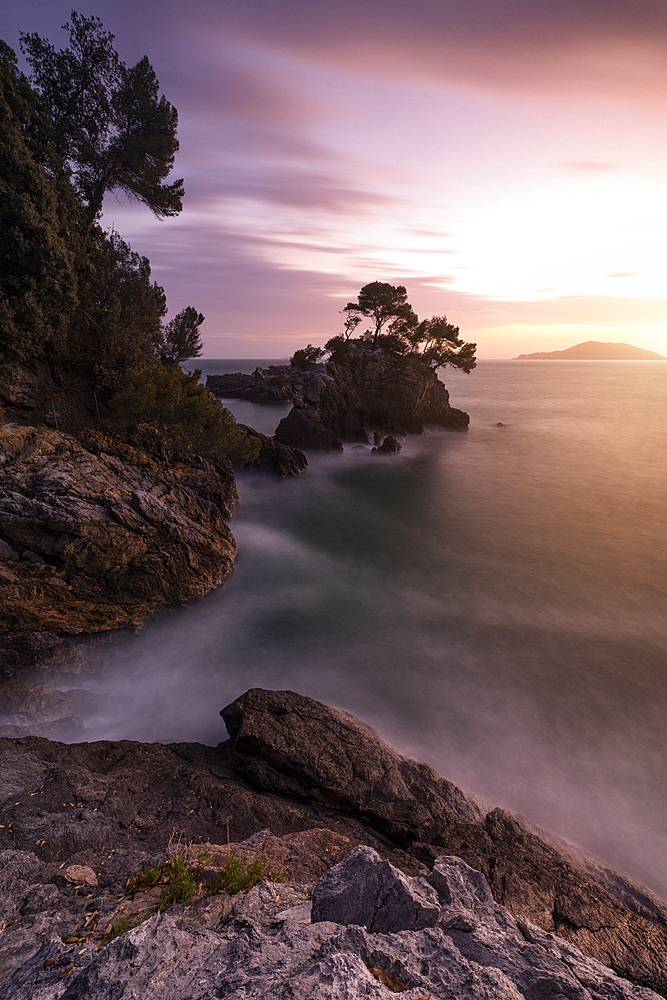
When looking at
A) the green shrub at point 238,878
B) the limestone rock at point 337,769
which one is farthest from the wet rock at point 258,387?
the green shrub at point 238,878

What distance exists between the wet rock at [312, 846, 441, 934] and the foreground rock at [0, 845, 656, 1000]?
0.9 inches

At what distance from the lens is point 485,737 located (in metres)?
11.5

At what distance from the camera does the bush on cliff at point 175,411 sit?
17.0 m

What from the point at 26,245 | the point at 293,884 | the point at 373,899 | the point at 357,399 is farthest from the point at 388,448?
the point at 373,899

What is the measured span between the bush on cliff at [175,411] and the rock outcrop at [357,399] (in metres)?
20.6

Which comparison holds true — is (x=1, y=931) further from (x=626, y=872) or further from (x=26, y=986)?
(x=626, y=872)

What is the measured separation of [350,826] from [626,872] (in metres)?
6.23

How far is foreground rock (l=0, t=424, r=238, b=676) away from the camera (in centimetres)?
1203

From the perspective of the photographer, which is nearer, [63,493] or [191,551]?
[63,493]

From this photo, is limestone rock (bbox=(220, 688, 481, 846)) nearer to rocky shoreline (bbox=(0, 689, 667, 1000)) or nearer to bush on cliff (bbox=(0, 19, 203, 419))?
rocky shoreline (bbox=(0, 689, 667, 1000))

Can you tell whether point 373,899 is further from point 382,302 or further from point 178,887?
point 382,302

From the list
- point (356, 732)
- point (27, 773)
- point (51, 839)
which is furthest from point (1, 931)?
point (356, 732)

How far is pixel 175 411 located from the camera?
62.6 ft

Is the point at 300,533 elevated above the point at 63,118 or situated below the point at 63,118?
below
